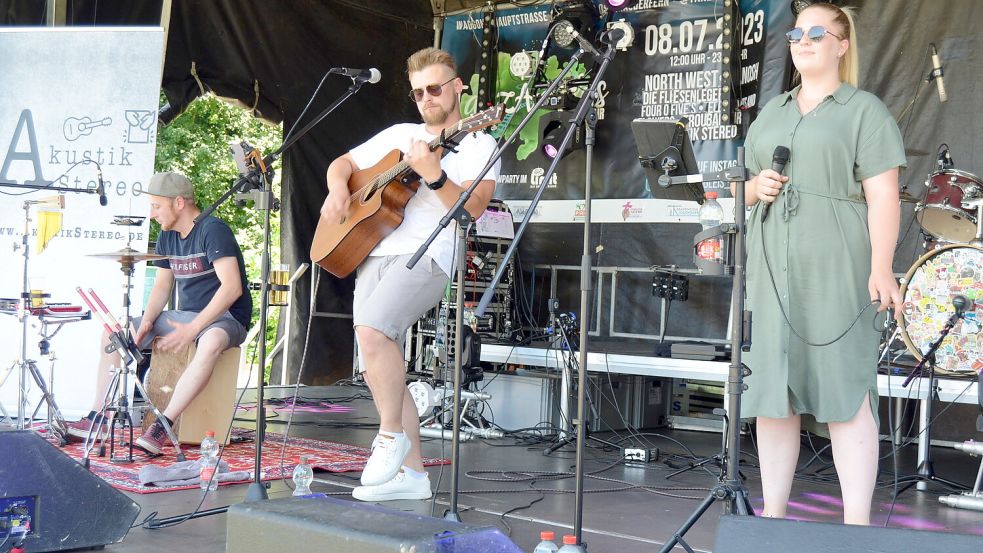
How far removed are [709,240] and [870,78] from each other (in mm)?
4526

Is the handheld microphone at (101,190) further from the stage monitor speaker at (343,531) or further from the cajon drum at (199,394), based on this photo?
the stage monitor speaker at (343,531)

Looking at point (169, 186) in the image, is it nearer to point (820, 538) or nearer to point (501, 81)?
point (501, 81)

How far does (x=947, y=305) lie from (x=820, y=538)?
3381mm

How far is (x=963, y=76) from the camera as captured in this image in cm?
635

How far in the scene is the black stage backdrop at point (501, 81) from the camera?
6457 millimetres

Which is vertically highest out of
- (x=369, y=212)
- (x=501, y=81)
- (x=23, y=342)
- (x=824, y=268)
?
(x=501, y=81)

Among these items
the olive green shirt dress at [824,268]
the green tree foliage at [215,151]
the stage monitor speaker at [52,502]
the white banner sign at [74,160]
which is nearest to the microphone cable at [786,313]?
the olive green shirt dress at [824,268]

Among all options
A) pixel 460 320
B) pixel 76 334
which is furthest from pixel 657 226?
pixel 460 320

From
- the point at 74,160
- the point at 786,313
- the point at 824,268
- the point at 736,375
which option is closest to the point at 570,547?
the point at 736,375

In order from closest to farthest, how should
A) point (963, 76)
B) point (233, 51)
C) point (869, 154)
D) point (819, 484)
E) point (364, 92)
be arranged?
1. point (869, 154)
2. point (819, 484)
3. point (963, 76)
4. point (233, 51)
5. point (364, 92)

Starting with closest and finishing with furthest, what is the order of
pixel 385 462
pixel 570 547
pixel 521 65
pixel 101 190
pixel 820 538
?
pixel 820 538 → pixel 570 547 → pixel 385 462 → pixel 101 190 → pixel 521 65

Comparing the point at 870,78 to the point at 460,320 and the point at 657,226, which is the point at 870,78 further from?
the point at 460,320

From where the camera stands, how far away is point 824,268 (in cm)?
273

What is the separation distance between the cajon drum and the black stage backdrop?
2675 mm
